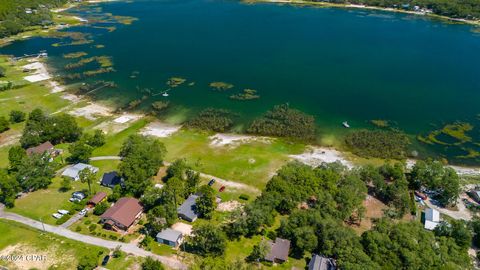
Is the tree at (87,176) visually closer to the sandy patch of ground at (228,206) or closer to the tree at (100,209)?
the tree at (100,209)

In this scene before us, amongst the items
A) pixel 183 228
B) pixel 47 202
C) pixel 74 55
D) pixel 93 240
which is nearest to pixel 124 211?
pixel 93 240

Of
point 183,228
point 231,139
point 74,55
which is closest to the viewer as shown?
point 183,228

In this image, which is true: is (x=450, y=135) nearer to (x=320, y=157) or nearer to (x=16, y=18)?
(x=320, y=157)

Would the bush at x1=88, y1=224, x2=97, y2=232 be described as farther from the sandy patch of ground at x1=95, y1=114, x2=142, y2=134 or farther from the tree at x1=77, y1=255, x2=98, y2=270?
the sandy patch of ground at x1=95, y1=114, x2=142, y2=134

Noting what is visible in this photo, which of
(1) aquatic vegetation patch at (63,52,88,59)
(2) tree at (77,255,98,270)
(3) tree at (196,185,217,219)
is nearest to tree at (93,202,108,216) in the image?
(2) tree at (77,255,98,270)

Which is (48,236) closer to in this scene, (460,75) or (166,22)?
(460,75)

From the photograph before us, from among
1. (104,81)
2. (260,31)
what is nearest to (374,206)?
(104,81)
